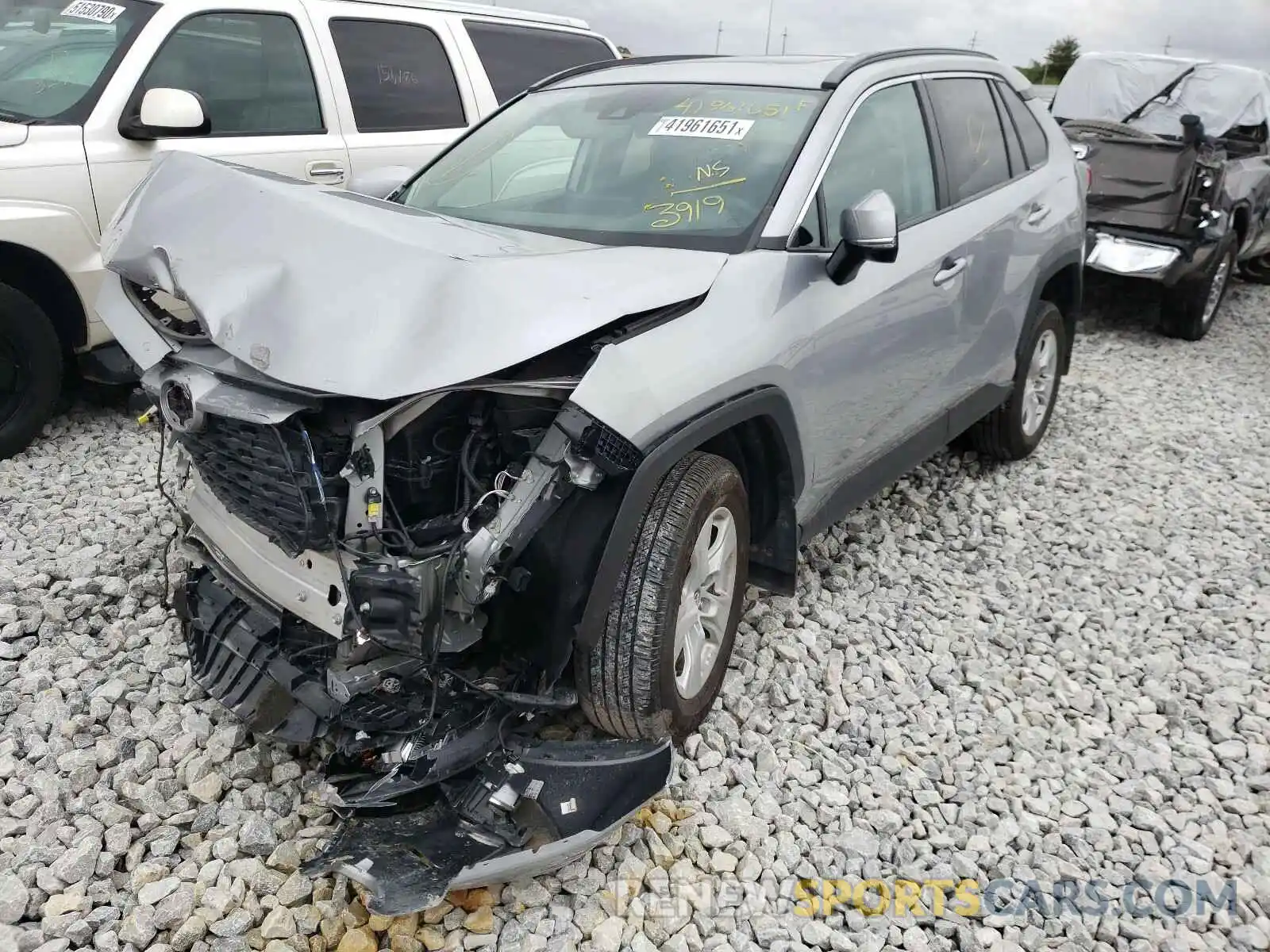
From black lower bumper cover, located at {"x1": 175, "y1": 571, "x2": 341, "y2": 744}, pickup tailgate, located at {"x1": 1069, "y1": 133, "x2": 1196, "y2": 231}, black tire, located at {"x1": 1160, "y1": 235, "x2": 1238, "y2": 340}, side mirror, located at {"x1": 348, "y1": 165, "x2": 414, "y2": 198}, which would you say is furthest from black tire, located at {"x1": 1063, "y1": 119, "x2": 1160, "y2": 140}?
black lower bumper cover, located at {"x1": 175, "y1": 571, "x2": 341, "y2": 744}

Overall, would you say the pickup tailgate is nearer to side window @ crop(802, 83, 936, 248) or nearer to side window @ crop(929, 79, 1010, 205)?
side window @ crop(929, 79, 1010, 205)

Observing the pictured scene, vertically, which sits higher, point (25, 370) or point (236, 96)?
point (236, 96)

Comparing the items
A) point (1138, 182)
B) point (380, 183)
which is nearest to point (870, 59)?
point (380, 183)

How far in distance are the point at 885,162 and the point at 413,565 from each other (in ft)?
A: 7.45

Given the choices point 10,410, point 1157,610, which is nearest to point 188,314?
A: point 10,410

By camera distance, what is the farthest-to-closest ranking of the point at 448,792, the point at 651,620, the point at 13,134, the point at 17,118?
the point at 17,118
the point at 13,134
the point at 651,620
the point at 448,792

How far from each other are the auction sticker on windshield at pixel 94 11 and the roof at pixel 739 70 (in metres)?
2.19

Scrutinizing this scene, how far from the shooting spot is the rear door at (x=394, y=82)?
17.2 ft

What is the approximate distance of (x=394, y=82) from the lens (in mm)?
5477

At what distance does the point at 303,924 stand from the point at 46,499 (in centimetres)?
266

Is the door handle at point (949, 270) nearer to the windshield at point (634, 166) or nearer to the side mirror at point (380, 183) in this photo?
the windshield at point (634, 166)

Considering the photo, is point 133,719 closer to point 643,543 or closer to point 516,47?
point 643,543

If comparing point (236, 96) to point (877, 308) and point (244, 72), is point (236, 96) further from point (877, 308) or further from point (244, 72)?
point (877, 308)

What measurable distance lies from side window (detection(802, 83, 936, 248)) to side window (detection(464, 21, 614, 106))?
2.92m
